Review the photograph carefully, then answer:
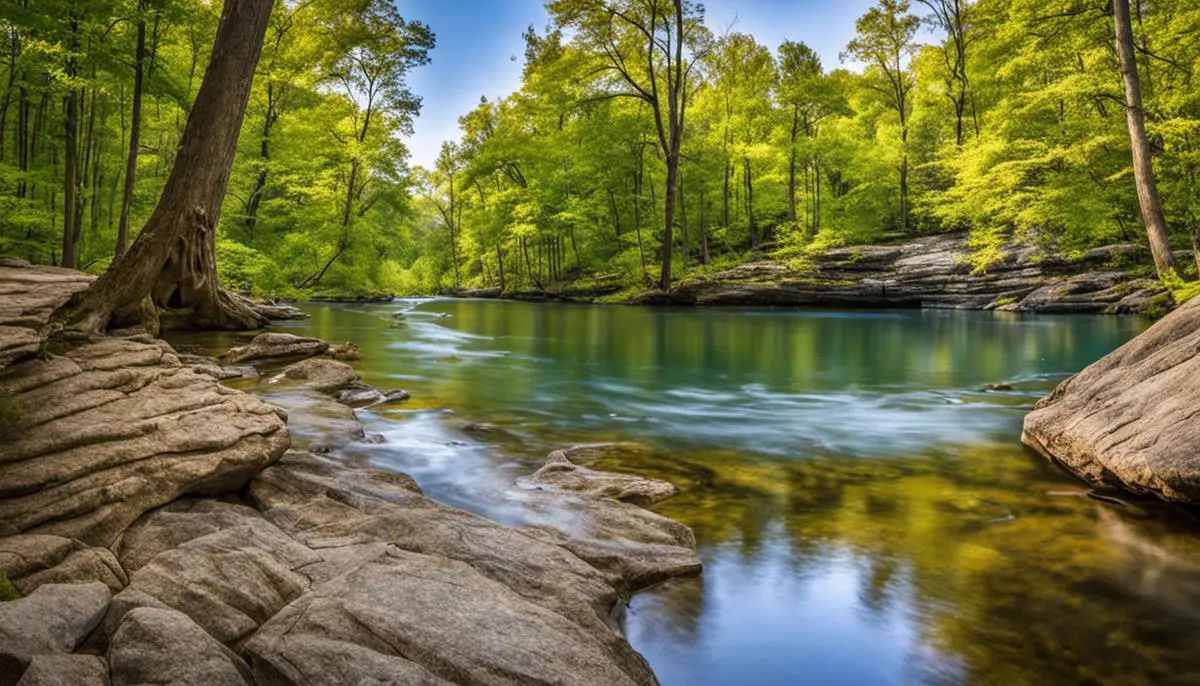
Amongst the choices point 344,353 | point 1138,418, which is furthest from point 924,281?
point 1138,418

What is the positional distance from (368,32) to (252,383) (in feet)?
83.1

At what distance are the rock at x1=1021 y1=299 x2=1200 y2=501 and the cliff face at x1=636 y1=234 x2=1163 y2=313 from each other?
2095 centimetres

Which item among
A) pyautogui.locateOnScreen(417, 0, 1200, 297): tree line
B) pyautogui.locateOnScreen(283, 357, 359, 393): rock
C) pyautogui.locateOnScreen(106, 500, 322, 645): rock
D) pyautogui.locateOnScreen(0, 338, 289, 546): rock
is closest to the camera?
pyautogui.locateOnScreen(106, 500, 322, 645): rock

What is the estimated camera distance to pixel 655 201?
37875 millimetres

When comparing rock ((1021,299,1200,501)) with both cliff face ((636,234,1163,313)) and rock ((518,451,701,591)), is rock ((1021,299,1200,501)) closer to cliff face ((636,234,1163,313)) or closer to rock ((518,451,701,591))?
rock ((518,451,701,591))

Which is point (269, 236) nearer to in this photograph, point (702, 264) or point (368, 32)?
point (368, 32)

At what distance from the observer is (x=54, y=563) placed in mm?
2900

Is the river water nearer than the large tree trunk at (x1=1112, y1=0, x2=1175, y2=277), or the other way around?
the river water

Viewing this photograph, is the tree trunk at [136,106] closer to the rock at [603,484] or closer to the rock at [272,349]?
the rock at [272,349]

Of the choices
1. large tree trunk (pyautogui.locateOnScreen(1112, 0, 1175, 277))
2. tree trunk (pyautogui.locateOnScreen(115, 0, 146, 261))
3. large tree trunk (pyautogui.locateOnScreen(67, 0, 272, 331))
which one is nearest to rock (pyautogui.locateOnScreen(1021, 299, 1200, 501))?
large tree trunk (pyautogui.locateOnScreen(1112, 0, 1175, 277))

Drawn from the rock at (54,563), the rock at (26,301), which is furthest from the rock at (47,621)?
the rock at (26,301)

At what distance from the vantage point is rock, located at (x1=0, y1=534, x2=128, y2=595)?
2.77 metres

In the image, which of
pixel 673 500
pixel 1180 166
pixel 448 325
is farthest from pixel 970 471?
pixel 448 325

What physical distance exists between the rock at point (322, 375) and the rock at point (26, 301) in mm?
2843
